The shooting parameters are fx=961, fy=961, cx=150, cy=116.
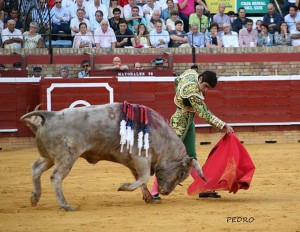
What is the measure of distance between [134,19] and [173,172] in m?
7.58

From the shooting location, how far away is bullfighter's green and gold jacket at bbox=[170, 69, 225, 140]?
836 cm

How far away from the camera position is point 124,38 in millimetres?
15555

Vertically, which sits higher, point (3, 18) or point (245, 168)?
point (3, 18)

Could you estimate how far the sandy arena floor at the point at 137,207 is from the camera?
7000mm

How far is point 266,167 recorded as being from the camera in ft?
38.7

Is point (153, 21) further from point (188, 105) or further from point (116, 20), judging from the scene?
point (188, 105)

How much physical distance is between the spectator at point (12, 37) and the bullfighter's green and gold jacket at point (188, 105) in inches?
269

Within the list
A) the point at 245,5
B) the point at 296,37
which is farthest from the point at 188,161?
the point at 245,5

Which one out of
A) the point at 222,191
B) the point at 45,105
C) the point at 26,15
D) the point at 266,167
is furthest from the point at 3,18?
the point at 222,191

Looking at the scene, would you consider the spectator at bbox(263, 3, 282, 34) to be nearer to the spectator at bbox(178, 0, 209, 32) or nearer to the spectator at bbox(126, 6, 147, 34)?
the spectator at bbox(178, 0, 209, 32)

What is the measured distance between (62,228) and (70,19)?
885 cm

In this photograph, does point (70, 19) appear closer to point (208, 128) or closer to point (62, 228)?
point (208, 128)

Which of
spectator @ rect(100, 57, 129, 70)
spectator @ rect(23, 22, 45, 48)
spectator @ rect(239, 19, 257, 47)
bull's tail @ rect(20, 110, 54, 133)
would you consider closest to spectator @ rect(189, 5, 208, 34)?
spectator @ rect(239, 19, 257, 47)
